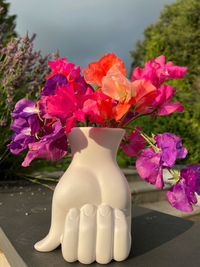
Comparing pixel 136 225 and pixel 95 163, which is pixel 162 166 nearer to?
pixel 95 163

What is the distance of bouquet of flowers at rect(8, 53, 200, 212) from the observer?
615 mm

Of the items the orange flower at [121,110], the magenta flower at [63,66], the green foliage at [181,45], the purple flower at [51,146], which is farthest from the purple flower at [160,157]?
the green foliage at [181,45]

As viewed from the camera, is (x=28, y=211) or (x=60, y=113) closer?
(x=60, y=113)

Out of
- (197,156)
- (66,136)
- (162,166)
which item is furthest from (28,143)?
(197,156)

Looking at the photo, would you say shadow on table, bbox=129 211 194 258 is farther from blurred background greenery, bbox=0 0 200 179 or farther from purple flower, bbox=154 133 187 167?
blurred background greenery, bbox=0 0 200 179

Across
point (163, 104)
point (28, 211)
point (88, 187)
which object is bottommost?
point (28, 211)

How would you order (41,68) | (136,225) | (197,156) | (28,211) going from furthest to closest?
(197,156), (41,68), (28,211), (136,225)

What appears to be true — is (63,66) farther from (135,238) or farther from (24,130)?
(135,238)

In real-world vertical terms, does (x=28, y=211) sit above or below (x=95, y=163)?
below

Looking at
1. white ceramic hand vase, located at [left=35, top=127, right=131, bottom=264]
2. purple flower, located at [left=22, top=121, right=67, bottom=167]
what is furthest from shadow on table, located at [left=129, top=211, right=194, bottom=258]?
purple flower, located at [left=22, top=121, right=67, bottom=167]

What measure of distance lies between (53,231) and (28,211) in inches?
19.5

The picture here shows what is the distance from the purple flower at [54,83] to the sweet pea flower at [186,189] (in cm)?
40

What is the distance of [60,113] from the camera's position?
62 cm

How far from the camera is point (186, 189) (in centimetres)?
63
